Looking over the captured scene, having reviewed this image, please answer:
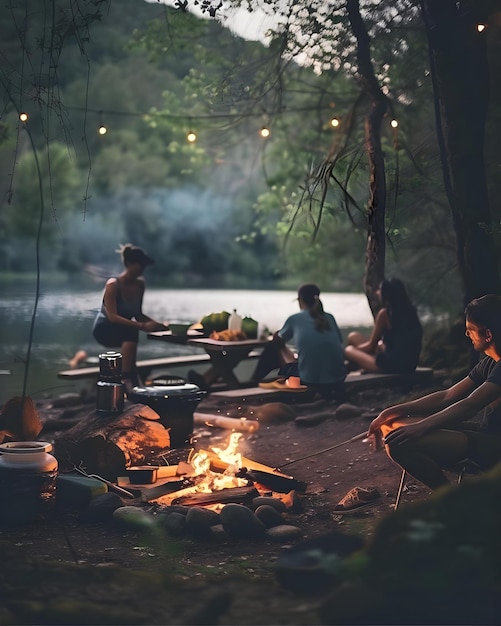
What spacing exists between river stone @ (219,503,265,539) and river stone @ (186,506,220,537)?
0.06 metres

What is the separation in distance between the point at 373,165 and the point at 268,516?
8.52 feet

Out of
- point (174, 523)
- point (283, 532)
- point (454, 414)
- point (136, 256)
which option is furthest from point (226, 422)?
point (454, 414)

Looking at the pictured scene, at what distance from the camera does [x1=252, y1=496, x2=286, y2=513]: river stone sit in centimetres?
650

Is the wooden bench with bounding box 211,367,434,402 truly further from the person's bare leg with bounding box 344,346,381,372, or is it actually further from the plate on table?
the plate on table

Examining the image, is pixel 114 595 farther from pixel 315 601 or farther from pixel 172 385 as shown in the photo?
pixel 172 385

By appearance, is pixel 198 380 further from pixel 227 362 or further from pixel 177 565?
pixel 177 565

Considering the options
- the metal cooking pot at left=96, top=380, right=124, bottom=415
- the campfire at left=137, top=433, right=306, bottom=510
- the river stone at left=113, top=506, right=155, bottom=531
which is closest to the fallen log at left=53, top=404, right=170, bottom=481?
the metal cooking pot at left=96, top=380, right=124, bottom=415

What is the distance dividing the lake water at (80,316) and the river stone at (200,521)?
596cm

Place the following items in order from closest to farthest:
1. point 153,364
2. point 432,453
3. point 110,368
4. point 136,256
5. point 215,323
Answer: point 432,453 → point 110,368 → point 136,256 → point 215,323 → point 153,364

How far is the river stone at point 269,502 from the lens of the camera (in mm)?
6500

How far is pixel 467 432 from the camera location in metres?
5.55

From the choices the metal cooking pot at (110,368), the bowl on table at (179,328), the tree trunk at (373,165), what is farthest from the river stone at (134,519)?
the bowl on table at (179,328)

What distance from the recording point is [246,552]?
19.0 ft

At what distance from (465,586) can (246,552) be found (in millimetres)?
1620
